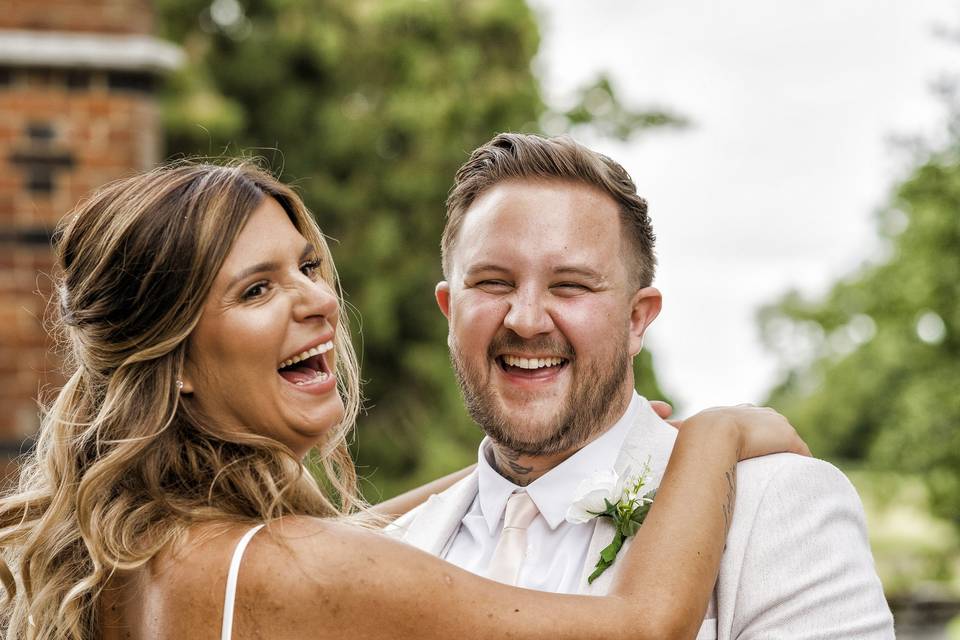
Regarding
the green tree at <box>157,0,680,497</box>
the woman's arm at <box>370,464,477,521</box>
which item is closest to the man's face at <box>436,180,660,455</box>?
the woman's arm at <box>370,464,477,521</box>

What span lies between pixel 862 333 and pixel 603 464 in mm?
26215

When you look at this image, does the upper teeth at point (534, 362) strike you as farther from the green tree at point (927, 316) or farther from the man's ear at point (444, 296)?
the green tree at point (927, 316)

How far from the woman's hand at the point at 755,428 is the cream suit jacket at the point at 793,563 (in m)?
0.05

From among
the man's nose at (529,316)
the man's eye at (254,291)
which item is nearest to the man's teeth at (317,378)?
the man's eye at (254,291)

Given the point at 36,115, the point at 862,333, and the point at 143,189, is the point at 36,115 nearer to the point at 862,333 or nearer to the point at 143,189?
the point at 143,189

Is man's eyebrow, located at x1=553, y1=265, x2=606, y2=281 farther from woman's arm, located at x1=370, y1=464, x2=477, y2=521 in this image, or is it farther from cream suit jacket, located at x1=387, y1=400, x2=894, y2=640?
woman's arm, located at x1=370, y1=464, x2=477, y2=521

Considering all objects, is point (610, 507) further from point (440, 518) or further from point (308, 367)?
point (308, 367)

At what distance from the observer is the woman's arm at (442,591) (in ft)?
9.14

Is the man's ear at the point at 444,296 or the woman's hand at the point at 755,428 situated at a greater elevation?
the man's ear at the point at 444,296

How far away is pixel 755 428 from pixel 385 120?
10.0 meters

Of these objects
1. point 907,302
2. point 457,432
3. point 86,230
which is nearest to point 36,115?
point 457,432

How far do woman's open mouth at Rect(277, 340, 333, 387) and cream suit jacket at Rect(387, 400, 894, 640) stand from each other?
0.85m

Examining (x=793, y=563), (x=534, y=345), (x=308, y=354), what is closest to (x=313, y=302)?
(x=308, y=354)

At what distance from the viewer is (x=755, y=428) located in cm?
326
